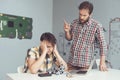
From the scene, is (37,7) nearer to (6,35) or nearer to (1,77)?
(6,35)

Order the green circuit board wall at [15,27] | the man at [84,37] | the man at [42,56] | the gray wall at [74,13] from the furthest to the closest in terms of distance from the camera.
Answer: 1. the green circuit board wall at [15,27]
2. the gray wall at [74,13]
3. the man at [84,37]
4. the man at [42,56]

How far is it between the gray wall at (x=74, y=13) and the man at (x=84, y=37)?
1190 millimetres

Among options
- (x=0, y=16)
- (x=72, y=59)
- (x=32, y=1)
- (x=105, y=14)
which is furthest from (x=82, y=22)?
(x=32, y=1)

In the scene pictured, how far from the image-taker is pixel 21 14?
4.09 metres

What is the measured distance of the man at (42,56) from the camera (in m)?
2.03

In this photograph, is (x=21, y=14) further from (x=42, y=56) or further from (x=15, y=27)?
(x=42, y=56)

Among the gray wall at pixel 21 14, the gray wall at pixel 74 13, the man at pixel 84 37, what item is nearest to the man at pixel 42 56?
the man at pixel 84 37

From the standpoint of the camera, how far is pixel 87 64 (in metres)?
2.21

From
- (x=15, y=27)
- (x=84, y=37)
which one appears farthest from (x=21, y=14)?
(x=84, y=37)

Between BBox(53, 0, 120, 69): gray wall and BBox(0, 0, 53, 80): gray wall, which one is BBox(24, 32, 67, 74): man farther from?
BBox(0, 0, 53, 80): gray wall

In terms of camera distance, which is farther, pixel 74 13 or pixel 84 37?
pixel 74 13

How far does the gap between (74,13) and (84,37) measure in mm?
1939

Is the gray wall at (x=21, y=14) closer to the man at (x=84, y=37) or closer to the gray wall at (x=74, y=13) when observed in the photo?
the gray wall at (x=74, y=13)

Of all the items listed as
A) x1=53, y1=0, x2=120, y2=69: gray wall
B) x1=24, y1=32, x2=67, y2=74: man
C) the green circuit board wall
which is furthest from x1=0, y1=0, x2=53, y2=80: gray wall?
x1=24, y1=32, x2=67, y2=74: man
